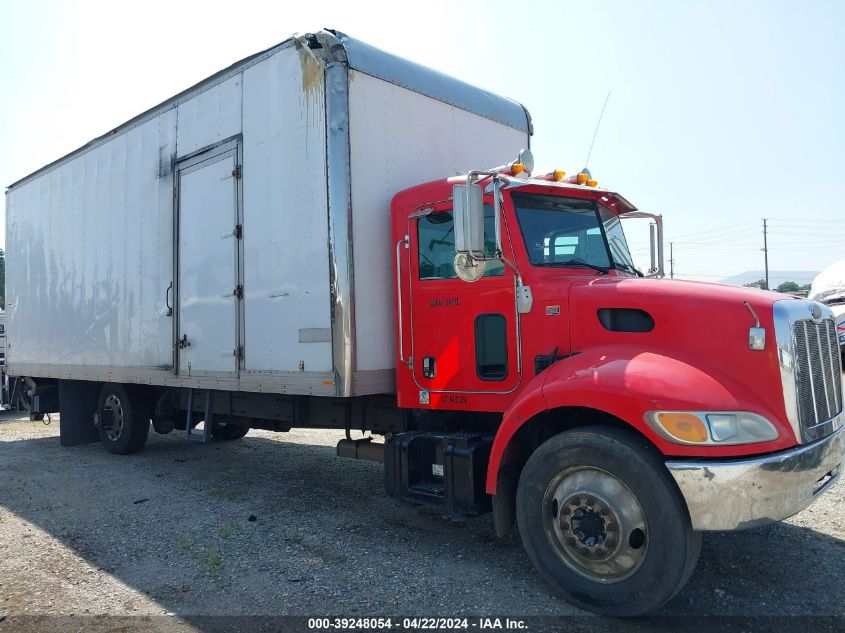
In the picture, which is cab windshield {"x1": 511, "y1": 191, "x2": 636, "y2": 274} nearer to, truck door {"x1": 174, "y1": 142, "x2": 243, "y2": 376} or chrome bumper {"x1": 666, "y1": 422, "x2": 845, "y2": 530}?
chrome bumper {"x1": 666, "y1": 422, "x2": 845, "y2": 530}

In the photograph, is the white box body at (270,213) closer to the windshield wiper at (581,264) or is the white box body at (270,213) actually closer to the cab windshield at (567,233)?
the cab windshield at (567,233)

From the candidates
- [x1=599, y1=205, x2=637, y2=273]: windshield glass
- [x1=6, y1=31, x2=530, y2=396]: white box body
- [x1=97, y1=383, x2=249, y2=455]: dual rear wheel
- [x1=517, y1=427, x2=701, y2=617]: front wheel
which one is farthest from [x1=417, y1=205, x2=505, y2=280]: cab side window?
[x1=97, y1=383, x2=249, y2=455]: dual rear wheel

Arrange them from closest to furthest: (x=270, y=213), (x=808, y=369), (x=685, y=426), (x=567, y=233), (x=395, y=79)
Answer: (x=685, y=426) → (x=808, y=369) → (x=567, y=233) → (x=395, y=79) → (x=270, y=213)

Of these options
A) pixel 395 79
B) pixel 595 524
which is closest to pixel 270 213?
pixel 395 79

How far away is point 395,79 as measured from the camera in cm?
570

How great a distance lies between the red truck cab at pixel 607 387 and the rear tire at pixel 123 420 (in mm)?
5081

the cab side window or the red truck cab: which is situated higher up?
the cab side window

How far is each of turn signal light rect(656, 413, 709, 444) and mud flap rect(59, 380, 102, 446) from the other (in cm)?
845

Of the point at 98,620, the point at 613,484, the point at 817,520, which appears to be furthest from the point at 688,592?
the point at 98,620

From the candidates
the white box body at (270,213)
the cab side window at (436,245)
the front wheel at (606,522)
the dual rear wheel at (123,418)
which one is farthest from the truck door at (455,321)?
the dual rear wheel at (123,418)

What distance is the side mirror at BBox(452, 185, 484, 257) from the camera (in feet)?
13.6

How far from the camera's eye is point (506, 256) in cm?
459

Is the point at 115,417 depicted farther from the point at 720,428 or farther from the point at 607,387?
the point at 720,428

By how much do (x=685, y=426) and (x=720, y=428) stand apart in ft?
0.57
